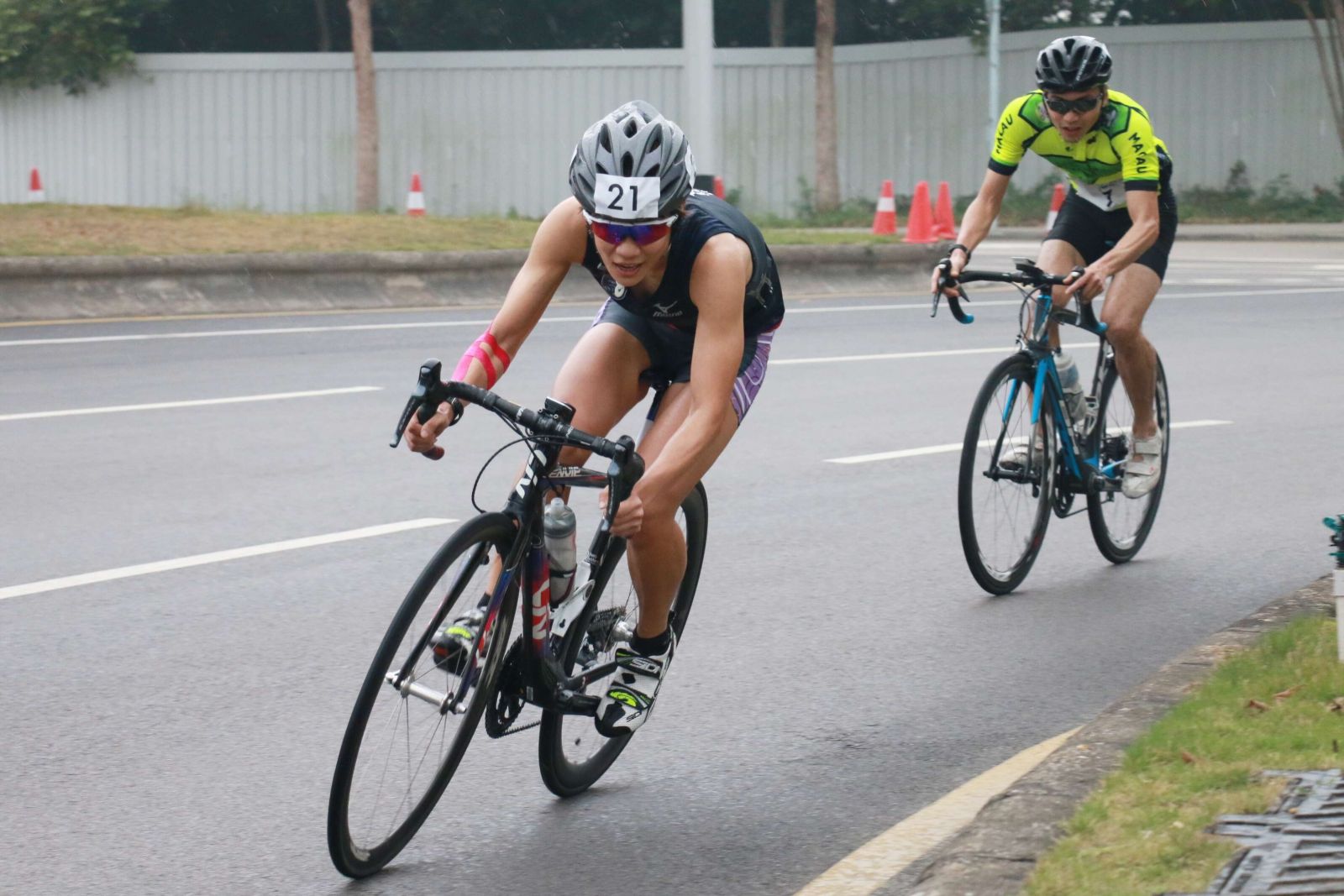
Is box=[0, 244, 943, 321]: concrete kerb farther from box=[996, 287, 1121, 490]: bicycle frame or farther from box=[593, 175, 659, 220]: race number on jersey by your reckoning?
box=[593, 175, 659, 220]: race number on jersey

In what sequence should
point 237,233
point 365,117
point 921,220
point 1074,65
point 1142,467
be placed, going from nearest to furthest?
point 1074,65 → point 1142,467 → point 237,233 → point 921,220 → point 365,117

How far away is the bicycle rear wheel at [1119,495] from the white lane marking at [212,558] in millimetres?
2681

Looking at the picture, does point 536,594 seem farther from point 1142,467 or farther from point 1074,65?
point 1142,467

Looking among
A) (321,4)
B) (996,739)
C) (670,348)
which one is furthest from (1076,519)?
(321,4)

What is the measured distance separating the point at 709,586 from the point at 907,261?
45.1 ft

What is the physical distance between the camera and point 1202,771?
14.0ft

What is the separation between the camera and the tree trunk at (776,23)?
3866 cm

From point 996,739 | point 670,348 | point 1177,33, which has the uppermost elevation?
point 1177,33

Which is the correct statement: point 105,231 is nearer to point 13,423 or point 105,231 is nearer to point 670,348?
point 13,423

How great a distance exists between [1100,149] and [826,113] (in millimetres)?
28743

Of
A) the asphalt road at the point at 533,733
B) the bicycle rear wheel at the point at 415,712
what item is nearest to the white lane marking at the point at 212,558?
the asphalt road at the point at 533,733

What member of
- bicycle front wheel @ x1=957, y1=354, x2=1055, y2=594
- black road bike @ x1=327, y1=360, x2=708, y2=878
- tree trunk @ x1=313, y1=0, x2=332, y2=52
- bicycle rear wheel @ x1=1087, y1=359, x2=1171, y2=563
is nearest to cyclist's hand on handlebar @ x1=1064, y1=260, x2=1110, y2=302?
bicycle front wheel @ x1=957, y1=354, x2=1055, y2=594

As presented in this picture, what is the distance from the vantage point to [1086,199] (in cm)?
744

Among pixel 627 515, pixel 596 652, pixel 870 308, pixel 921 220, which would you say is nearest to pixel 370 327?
pixel 870 308
